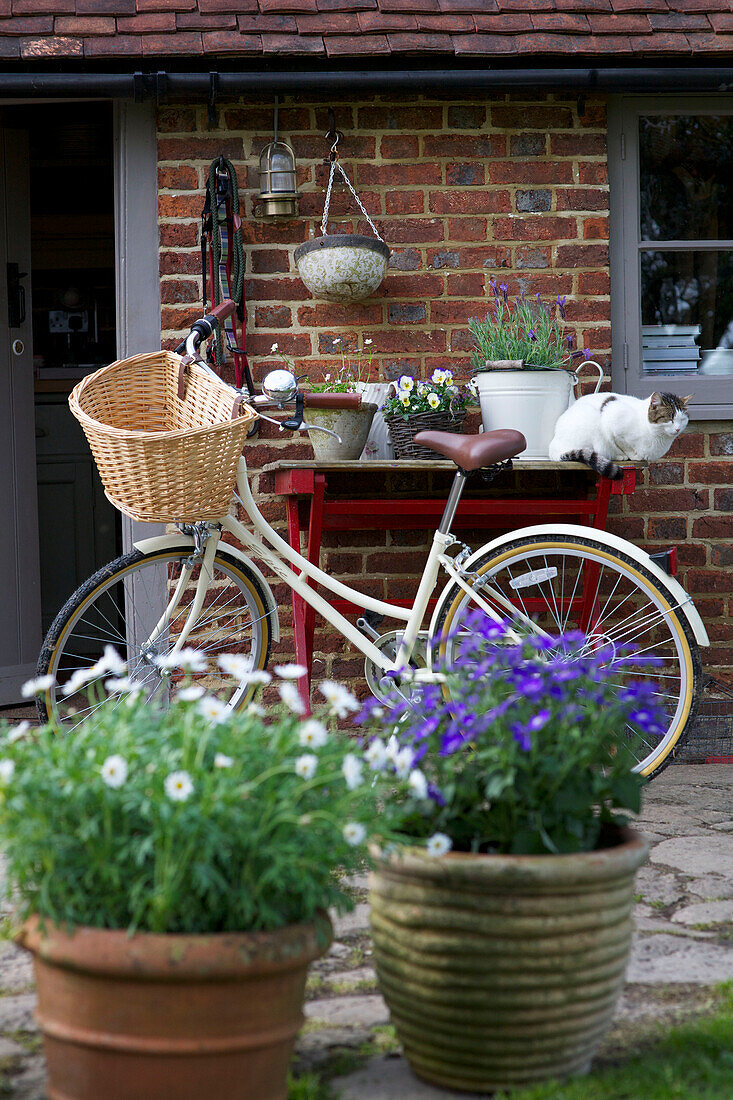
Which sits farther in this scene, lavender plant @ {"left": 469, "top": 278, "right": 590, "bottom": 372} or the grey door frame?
the grey door frame

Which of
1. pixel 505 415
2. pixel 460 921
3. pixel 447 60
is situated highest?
pixel 447 60

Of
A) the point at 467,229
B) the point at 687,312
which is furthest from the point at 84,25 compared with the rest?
the point at 687,312

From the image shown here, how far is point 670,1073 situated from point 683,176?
3350mm

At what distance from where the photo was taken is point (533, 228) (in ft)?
13.1

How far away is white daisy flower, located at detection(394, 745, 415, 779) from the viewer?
→ 165cm

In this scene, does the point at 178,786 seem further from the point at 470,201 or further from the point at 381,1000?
the point at 470,201

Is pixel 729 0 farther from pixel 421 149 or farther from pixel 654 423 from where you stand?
pixel 654 423

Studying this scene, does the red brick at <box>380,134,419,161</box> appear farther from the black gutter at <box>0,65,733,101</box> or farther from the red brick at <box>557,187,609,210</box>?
the red brick at <box>557,187,609,210</box>

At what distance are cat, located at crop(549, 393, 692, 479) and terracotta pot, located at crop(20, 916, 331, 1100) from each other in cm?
226

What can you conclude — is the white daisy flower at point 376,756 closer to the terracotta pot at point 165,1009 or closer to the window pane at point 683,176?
the terracotta pot at point 165,1009

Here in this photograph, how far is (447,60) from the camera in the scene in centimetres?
379

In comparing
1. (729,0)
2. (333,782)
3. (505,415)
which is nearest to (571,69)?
(729,0)

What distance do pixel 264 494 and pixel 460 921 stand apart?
8.22ft

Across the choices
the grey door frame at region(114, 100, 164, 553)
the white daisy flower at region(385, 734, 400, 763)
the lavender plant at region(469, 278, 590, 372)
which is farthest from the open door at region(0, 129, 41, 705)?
the white daisy flower at region(385, 734, 400, 763)
